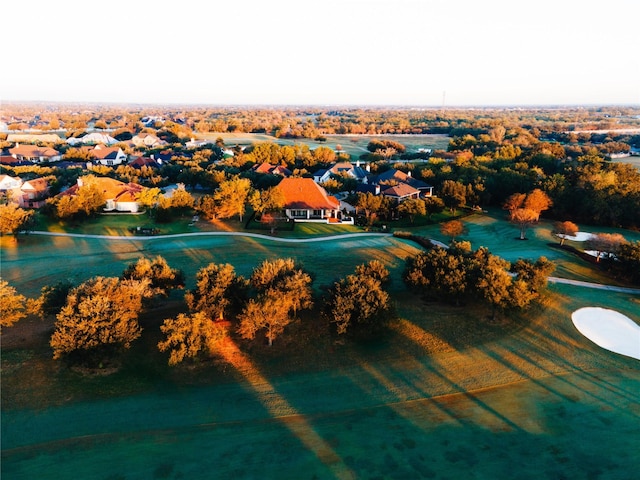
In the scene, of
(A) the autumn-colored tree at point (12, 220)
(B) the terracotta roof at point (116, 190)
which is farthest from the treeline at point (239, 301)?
(B) the terracotta roof at point (116, 190)

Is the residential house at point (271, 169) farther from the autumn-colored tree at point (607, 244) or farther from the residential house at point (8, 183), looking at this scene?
the autumn-colored tree at point (607, 244)

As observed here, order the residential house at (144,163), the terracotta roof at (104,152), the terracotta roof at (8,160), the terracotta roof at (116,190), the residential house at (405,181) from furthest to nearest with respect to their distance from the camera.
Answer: the terracotta roof at (104,152) < the terracotta roof at (8,160) < the residential house at (144,163) < the residential house at (405,181) < the terracotta roof at (116,190)

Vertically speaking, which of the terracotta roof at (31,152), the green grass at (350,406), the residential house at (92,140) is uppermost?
the residential house at (92,140)

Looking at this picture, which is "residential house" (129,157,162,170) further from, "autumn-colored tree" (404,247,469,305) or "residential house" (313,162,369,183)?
"autumn-colored tree" (404,247,469,305)

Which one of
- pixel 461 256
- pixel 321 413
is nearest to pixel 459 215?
pixel 461 256

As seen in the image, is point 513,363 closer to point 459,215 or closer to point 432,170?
point 459,215

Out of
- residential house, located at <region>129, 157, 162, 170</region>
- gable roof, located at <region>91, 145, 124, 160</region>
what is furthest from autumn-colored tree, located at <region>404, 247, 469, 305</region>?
gable roof, located at <region>91, 145, 124, 160</region>
